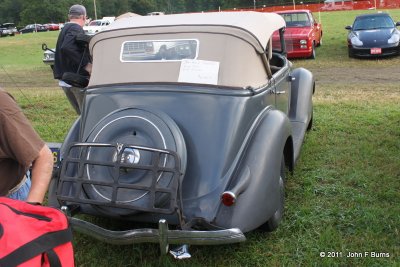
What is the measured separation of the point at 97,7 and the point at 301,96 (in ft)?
296

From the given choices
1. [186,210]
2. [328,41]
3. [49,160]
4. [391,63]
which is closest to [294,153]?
[186,210]

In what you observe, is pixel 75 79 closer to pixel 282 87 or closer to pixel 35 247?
pixel 282 87

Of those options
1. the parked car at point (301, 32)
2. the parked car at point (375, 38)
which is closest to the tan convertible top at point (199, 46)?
the parked car at point (301, 32)

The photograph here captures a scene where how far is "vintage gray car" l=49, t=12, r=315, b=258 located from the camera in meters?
2.89

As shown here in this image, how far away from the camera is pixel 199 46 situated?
3650mm

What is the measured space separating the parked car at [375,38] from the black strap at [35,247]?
12.9m

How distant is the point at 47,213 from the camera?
5.85 feet

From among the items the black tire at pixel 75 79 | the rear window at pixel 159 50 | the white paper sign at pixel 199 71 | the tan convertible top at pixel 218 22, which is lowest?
A: the black tire at pixel 75 79

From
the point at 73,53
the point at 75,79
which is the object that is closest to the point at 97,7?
the point at 73,53

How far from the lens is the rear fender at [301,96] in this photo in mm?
5247

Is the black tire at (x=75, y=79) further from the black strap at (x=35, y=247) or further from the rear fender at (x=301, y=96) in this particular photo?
the black strap at (x=35, y=247)

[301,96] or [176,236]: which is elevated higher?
[301,96]

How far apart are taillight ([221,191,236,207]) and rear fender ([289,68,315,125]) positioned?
98.3 inches

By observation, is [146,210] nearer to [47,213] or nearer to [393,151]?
[47,213]
